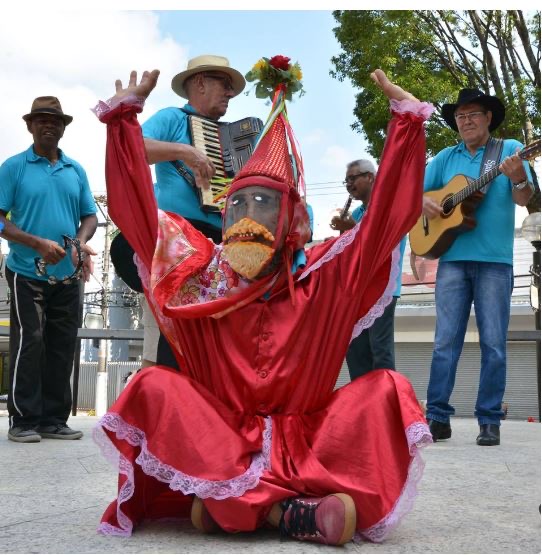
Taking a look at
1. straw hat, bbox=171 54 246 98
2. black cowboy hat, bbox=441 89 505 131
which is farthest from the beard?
black cowboy hat, bbox=441 89 505 131

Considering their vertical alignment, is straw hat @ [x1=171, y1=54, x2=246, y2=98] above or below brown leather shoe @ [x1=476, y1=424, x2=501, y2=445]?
above

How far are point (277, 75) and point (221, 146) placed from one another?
2.65ft

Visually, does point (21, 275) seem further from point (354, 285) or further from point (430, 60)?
point (430, 60)

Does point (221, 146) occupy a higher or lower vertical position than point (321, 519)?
higher

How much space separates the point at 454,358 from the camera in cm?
480

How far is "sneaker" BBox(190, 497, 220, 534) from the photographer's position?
2299 millimetres

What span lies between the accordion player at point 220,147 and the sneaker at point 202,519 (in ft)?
5.01

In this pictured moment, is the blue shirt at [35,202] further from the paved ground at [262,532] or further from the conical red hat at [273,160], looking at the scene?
the conical red hat at [273,160]

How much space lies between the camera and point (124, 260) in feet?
10.5

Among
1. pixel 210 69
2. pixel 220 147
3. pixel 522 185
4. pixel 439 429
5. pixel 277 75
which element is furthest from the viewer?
pixel 439 429

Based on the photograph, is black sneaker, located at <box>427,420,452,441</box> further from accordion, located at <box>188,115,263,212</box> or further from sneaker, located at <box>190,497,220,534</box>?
sneaker, located at <box>190,497,220,534</box>

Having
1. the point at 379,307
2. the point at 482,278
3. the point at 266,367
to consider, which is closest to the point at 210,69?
the point at 379,307

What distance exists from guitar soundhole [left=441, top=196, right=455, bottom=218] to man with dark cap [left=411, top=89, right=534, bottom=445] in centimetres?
3

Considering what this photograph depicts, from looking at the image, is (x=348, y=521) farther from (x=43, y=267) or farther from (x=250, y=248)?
(x=43, y=267)
